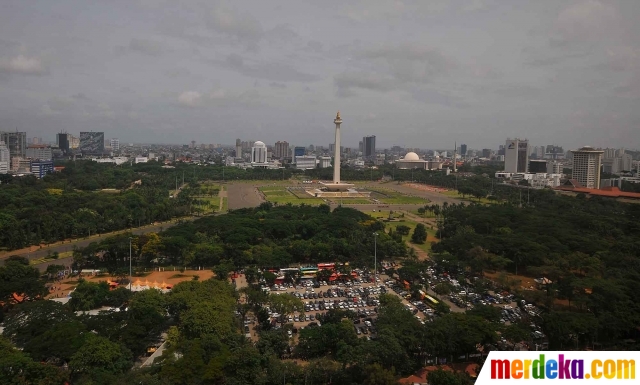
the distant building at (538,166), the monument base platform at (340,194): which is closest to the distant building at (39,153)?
the monument base platform at (340,194)

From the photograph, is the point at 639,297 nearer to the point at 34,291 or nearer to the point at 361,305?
the point at 361,305

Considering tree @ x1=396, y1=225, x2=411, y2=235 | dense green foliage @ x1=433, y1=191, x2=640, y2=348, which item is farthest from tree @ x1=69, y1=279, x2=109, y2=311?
tree @ x1=396, y1=225, x2=411, y2=235

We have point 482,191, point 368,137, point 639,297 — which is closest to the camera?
point 639,297

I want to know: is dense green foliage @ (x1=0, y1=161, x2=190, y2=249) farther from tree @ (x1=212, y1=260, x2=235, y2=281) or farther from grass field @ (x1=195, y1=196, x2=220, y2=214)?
tree @ (x1=212, y1=260, x2=235, y2=281)

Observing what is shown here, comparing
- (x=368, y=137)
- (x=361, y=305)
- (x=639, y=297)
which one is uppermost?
(x=368, y=137)

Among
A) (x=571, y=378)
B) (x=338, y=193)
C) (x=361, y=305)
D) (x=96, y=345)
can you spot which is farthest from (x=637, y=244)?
(x=338, y=193)

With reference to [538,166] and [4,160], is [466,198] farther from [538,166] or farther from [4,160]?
[4,160]
